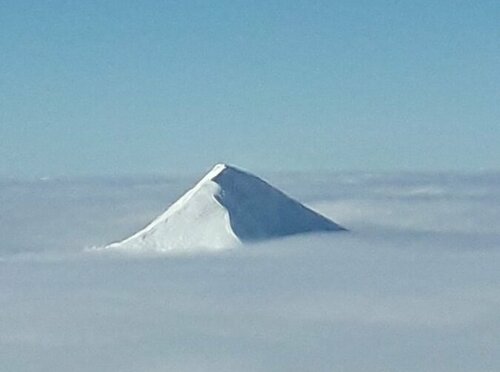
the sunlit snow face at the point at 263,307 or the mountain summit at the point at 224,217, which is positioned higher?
the mountain summit at the point at 224,217

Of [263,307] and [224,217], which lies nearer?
[263,307]

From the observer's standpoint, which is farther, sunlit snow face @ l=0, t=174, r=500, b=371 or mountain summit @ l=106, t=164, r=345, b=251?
mountain summit @ l=106, t=164, r=345, b=251

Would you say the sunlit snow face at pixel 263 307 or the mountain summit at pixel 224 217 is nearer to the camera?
the sunlit snow face at pixel 263 307

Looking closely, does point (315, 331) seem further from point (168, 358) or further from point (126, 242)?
point (126, 242)

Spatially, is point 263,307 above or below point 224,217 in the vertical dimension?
below

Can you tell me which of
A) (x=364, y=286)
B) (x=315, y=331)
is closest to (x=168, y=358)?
(x=315, y=331)
